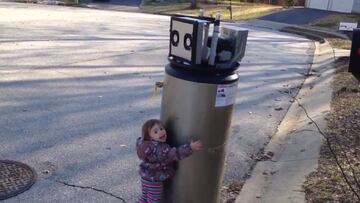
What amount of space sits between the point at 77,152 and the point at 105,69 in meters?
4.19

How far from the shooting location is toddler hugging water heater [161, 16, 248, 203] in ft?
9.45

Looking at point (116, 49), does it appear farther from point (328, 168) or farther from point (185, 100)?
point (185, 100)

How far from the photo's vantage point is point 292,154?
5.19m

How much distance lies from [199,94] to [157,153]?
1.55ft

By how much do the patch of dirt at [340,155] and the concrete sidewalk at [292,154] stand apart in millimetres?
92

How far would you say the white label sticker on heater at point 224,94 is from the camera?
9.62 ft

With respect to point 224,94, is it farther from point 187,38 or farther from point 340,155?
point 340,155

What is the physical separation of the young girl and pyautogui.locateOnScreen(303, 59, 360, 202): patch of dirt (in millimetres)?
1403

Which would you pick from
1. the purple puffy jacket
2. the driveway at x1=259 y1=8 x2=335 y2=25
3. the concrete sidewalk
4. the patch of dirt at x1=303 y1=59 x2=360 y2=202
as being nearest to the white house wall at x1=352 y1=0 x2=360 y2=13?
the driveway at x1=259 y1=8 x2=335 y2=25

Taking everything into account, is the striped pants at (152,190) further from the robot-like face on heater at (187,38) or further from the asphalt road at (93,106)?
the robot-like face on heater at (187,38)

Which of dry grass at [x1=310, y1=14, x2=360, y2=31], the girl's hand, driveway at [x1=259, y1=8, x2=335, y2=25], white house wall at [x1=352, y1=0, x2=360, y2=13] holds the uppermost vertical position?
the girl's hand

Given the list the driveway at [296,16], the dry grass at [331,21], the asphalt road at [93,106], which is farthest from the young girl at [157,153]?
the driveway at [296,16]

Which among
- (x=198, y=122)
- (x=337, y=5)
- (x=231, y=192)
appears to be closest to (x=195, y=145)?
(x=198, y=122)

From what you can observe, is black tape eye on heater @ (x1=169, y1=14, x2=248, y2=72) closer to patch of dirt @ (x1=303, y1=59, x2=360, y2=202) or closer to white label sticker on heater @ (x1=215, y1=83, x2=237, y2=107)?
white label sticker on heater @ (x1=215, y1=83, x2=237, y2=107)
